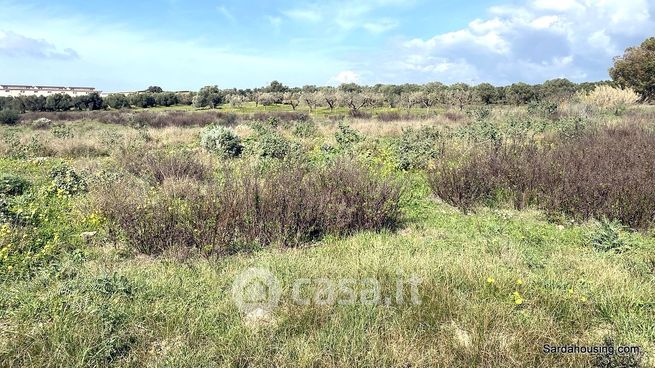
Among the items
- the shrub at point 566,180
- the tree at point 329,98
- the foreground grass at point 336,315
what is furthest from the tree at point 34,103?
the foreground grass at point 336,315

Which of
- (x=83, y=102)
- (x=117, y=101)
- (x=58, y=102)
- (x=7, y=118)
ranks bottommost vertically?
(x=7, y=118)

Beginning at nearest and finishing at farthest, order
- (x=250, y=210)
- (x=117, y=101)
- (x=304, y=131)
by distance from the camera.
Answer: (x=250, y=210) → (x=304, y=131) → (x=117, y=101)

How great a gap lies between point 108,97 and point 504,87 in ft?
182

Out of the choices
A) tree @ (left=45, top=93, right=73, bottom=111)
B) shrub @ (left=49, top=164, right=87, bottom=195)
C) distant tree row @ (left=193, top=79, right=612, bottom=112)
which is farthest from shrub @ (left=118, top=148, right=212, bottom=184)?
tree @ (left=45, top=93, right=73, bottom=111)

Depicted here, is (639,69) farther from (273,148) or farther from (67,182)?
(67,182)

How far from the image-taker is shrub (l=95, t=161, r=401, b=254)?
5148 millimetres

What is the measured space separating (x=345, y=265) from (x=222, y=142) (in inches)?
413

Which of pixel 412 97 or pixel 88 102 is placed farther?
pixel 412 97

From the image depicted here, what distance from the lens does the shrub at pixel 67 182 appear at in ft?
26.3

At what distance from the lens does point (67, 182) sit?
8336mm

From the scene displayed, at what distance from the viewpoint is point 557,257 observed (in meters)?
4.67

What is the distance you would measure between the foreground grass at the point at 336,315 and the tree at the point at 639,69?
96.1 ft

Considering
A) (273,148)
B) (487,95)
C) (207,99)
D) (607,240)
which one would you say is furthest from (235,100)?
(607,240)

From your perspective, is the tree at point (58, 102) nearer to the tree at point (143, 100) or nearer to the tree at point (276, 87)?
the tree at point (143, 100)
